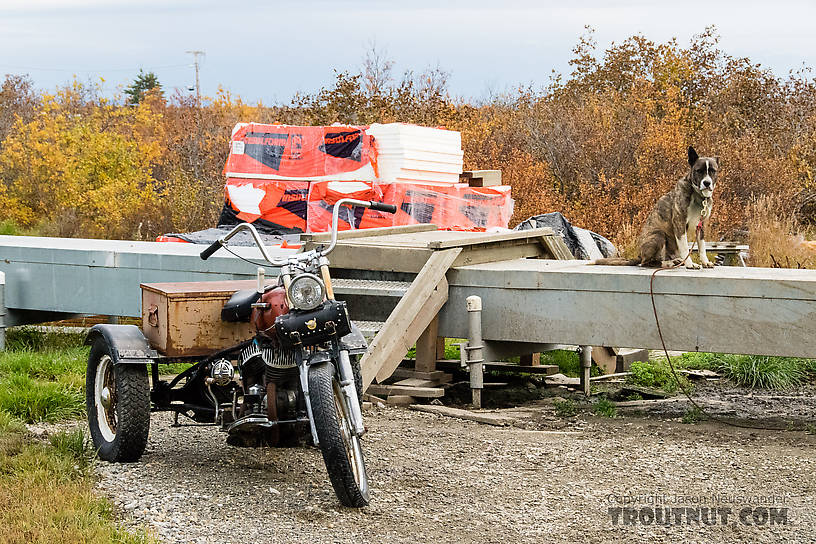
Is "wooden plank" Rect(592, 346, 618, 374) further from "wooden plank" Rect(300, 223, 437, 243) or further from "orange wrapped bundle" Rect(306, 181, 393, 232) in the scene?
"orange wrapped bundle" Rect(306, 181, 393, 232)

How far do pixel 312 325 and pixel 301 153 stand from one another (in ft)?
31.9

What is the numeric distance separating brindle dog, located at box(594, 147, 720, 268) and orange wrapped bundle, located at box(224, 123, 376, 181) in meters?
6.83

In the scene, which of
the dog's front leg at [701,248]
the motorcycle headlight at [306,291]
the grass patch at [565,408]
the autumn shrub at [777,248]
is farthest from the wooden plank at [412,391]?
the autumn shrub at [777,248]

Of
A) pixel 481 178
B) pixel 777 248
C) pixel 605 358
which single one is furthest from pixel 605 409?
pixel 481 178

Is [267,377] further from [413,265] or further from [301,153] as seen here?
[301,153]

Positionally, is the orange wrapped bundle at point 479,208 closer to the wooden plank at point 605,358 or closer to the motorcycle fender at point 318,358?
the wooden plank at point 605,358

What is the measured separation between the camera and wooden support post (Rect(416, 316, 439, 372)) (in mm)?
7664

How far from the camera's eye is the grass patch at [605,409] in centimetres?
715

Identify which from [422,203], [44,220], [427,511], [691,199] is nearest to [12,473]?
[427,511]

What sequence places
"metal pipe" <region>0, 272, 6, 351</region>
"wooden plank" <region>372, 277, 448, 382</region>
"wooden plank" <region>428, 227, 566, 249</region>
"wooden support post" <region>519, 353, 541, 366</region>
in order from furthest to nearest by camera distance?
1. "metal pipe" <region>0, 272, 6, 351</region>
2. "wooden support post" <region>519, 353, 541, 366</region>
3. "wooden plank" <region>428, 227, 566, 249</region>
4. "wooden plank" <region>372, 277, 448, 382</region>

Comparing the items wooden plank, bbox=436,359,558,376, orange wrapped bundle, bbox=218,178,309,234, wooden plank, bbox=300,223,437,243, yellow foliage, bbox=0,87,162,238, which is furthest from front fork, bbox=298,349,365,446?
yellow foliage, bbox=0,87,162,238

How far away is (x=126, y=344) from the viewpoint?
5402 millimetres

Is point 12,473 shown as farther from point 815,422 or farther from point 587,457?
point 815,422

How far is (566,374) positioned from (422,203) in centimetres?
467
